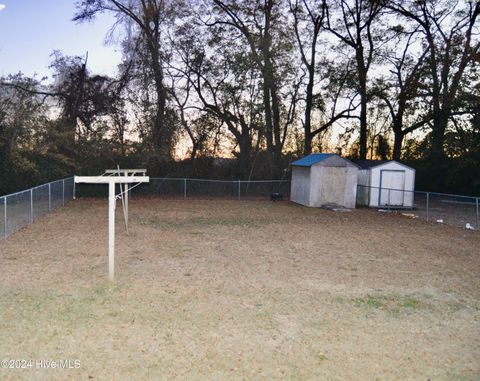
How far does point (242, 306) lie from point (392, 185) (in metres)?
15.5

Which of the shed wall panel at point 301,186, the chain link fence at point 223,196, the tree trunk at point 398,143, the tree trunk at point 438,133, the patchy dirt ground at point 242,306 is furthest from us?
the tree trunk at point 398,143

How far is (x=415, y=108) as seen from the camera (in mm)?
25922

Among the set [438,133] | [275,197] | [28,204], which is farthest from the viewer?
[438,133]

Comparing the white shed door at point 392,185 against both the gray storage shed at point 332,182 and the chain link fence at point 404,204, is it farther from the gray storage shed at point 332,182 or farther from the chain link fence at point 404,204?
the gray storage shed at point 332,182

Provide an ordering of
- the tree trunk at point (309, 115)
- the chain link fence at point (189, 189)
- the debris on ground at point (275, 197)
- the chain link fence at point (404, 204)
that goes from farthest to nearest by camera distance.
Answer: the tree trunk at point (309, 115)
the chain link fence at point (189, 189)
the debris on ground at point (275, 197)
the chain link fence at point (404, 204)

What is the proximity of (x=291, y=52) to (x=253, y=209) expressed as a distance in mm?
11729

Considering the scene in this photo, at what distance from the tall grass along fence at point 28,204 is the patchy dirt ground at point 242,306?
0.57m

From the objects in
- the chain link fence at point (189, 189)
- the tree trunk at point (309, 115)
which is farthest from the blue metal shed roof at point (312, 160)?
the tree trunk at point (309, 115)

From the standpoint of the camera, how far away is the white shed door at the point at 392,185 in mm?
20234

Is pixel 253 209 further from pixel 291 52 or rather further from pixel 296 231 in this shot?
pixel 291 52

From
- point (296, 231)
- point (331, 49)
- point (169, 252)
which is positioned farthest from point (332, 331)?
point (331, 49)

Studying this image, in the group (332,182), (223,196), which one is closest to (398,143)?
(332,182)

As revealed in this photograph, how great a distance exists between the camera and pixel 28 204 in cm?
1471

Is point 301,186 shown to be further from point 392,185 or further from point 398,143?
point 398,143
